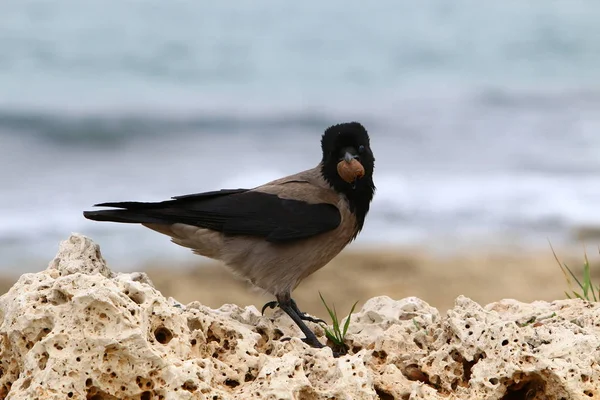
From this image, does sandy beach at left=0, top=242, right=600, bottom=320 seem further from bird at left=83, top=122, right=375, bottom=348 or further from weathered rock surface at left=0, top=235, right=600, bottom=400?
weathered rock surface at left=0, top=235, right=600, bottom=400

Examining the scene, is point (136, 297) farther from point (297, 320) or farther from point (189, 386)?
point (297, 320)

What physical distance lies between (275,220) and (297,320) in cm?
68

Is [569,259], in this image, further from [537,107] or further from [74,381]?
[537,107]

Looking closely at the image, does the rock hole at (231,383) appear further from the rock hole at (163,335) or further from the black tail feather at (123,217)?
the black tail feather at (123,217)

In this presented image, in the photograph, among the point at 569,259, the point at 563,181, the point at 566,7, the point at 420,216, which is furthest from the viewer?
the point at 566,7

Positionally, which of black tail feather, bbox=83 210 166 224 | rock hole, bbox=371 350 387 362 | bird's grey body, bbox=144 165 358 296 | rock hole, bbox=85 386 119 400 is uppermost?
black tail feather, bbox=83 210 166 224

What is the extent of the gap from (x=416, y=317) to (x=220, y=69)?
1578 centimetres

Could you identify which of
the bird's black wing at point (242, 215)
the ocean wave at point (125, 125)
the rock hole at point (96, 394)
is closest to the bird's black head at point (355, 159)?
the bird's black wing at point (242, 215)

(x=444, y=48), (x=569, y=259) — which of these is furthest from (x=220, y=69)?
(x=569, y=259)

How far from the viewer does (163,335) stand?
3328 mm

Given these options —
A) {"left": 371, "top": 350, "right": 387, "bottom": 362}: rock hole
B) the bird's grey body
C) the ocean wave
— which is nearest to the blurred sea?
the ocean wave

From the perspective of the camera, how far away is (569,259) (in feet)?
32.3

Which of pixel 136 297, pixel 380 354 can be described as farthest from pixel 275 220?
pixel 136 297

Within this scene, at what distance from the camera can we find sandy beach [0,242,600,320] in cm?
869
